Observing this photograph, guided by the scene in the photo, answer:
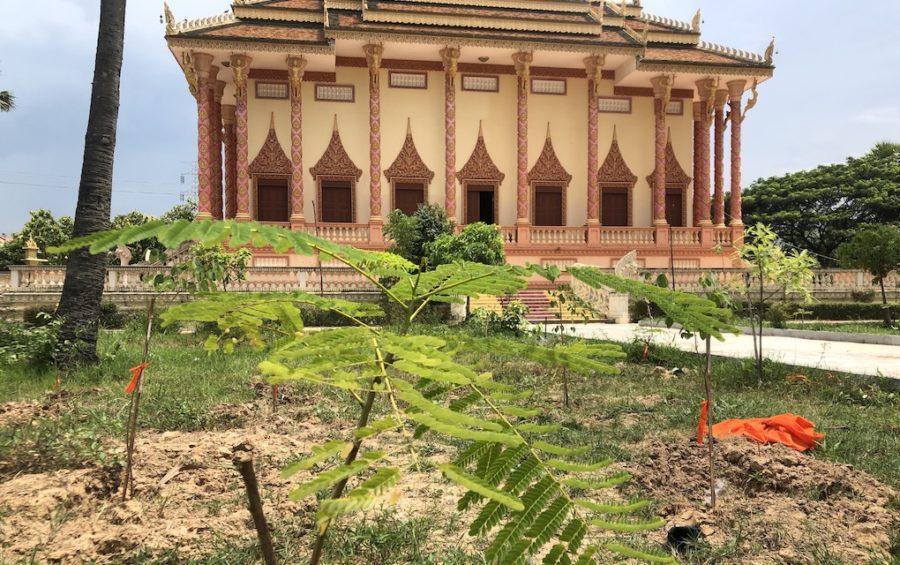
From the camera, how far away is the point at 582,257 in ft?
64.2

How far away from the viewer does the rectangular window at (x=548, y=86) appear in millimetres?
20656

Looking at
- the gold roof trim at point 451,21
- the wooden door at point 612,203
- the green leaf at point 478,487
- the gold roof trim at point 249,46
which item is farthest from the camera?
the wooden door at point 612,203

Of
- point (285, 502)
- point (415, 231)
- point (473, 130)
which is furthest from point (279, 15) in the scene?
point (285, 502)

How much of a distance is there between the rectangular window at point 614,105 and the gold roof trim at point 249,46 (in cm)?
961

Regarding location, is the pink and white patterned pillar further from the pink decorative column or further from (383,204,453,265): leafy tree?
the pink decorative column

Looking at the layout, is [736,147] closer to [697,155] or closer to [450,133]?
[697,155]

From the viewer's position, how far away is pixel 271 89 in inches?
760

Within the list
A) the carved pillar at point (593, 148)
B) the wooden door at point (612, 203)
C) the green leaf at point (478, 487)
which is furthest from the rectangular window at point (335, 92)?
the green leaf at point (478, 487)

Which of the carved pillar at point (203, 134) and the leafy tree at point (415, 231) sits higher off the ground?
the carved pillar at point (203, 134)

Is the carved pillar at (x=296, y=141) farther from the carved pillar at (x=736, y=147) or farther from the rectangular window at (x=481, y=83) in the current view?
the carved pillar at (x=736, y=147)

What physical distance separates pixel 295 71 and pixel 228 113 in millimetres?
4091

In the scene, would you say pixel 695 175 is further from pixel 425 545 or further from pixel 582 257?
pixel 425 545

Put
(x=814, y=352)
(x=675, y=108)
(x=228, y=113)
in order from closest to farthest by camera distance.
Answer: (x=814, y=352) → (x=228, y=113) → (x=675, y=108)

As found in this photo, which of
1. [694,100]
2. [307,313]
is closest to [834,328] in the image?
[694,100]
